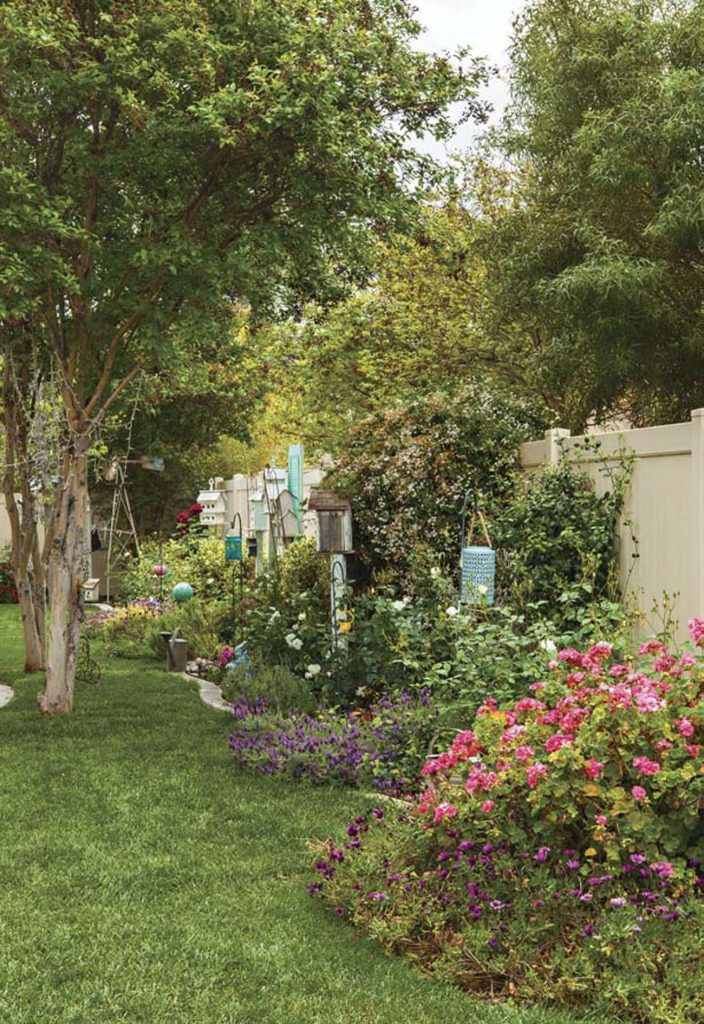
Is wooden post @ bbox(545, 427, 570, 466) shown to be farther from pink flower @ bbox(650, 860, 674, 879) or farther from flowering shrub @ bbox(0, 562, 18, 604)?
flowering shrub @ bbox(0, 562, 18, 604)

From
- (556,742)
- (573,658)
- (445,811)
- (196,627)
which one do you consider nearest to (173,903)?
(445,811)

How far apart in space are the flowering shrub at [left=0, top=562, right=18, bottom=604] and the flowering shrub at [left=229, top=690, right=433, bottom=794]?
42.5ft

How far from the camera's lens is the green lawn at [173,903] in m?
2.97

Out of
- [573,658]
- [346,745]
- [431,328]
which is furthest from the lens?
[431,328]

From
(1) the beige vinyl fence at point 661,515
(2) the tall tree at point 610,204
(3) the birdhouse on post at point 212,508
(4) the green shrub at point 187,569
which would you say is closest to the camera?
(1) the beige vinyl fence at point 661,515

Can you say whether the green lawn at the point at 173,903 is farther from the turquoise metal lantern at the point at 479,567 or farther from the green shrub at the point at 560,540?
the green shrub at the point at 560,540

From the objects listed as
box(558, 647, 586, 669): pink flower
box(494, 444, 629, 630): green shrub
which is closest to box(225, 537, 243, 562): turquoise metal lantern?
box(494, 444, 629, 630): green shrub

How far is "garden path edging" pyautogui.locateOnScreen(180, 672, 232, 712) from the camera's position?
7.44m

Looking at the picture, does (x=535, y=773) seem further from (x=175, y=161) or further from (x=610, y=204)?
(x=610, y=204)

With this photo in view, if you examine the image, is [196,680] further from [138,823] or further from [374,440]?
[138,823]

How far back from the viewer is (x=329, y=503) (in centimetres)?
775

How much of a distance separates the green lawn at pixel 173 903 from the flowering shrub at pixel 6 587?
12078mm

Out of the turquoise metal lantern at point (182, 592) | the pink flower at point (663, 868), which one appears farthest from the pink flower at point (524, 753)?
the turquoise metal lantern at point (182, 592)

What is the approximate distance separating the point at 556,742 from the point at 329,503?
14.9ft
